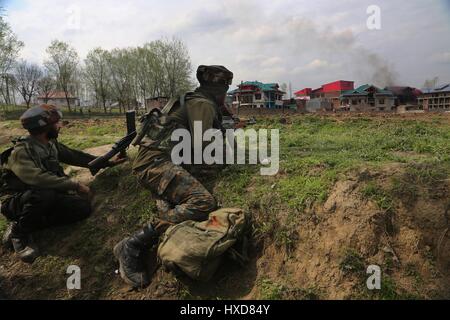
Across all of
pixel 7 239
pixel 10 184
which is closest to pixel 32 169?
pixel 10 184

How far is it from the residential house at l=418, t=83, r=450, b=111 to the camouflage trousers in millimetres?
36896

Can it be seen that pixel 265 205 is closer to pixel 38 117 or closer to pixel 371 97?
pixel 38 117

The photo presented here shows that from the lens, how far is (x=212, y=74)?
5086 millimetres

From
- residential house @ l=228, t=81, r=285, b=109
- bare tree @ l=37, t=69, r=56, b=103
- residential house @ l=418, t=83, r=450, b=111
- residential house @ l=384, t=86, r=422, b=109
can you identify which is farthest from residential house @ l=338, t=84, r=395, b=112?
bare tree @ l=37, t=69, r=56, b=103

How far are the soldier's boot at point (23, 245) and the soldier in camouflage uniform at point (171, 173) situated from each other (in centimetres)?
118

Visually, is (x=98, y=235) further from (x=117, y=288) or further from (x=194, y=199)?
(x=194, y=199)

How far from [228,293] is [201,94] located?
2501 millimetres

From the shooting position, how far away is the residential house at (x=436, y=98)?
36906mm

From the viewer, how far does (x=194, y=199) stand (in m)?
4.30

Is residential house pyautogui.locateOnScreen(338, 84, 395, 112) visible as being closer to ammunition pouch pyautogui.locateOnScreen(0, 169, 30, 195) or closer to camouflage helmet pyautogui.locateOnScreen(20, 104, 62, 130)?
camouflage helmet pyautogui.locateOnScreen(20, 104, 62, 130)

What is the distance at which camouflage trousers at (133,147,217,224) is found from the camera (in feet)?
14.0

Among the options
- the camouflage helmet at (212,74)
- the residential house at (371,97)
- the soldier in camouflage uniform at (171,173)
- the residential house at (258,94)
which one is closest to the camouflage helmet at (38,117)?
the soldier in camouflage uniform at (171,173)

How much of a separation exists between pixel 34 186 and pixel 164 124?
171 cm

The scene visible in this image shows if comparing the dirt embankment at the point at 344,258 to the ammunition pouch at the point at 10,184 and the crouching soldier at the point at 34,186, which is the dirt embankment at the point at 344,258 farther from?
the ammunition pouch at the point at 10,184
